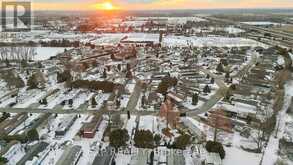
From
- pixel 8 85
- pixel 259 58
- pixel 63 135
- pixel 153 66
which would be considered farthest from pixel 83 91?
pixel 259 58

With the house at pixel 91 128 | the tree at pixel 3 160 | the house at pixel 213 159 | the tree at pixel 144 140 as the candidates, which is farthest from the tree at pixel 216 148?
A: the tree at pixel 3 160

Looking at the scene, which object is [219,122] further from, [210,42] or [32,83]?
[210,42]

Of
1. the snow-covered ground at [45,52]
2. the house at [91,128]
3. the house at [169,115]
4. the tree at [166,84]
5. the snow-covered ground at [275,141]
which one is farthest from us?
the snow-covered ground at [45,52]

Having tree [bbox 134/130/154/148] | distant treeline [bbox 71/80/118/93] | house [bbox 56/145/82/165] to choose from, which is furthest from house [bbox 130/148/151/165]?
distant treeline [bbox 71/80/118/93]

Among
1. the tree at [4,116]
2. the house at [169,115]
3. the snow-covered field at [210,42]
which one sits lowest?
the tree at [4,116]

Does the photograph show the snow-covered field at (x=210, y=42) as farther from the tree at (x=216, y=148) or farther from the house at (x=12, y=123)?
the tree at (x=216, y=148)

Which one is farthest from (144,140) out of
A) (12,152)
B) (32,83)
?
(32,83)
